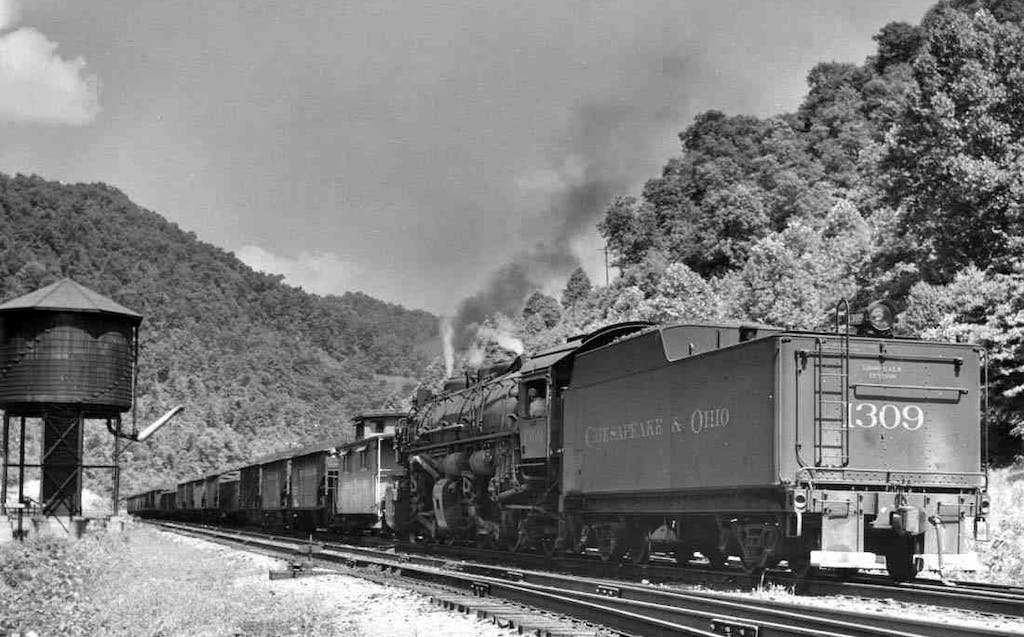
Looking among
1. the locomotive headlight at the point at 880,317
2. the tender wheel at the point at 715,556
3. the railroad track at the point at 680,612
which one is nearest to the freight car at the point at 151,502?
the tender wheel at the point at 715,556

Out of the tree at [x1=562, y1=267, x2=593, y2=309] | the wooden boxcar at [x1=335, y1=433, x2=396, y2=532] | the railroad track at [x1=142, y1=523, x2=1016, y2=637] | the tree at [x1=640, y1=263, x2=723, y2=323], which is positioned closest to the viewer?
the railroad track at [x1=142, y1=523, x2=1016, y2=637]

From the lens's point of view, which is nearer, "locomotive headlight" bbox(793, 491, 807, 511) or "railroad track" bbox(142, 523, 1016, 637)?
"railroad track" bbox(142, 523, 1016, 637)

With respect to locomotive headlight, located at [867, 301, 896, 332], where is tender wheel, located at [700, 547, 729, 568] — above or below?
below

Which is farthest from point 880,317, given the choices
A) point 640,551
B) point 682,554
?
point 640,551

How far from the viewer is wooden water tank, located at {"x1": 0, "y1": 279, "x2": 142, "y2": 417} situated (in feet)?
103

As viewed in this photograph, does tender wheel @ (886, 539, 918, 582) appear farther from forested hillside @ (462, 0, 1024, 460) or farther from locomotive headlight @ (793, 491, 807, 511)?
forested hillside @ (462, 0, 1024, 460)

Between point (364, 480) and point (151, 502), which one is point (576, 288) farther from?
point (364, 480)

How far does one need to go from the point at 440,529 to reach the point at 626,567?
8219 millimetres

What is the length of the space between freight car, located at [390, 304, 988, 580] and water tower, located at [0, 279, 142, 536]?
20.0m

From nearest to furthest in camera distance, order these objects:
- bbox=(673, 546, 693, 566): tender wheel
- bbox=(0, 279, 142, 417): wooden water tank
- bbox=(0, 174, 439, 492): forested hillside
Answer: bbox=(673, 546, 693, 566): tender wheel < bbox=(0, 279, 142, 417): wooden water tank < bbox=(0, 174, 439, 492): forested hillside

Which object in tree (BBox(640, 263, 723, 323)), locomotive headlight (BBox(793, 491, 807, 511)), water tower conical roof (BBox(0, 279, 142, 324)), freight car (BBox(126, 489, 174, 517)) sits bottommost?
freight car (BBox(126, 489, 174, 517))

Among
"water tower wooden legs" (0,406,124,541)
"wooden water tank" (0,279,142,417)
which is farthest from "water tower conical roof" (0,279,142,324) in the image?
"water tower wooden legs" (0,406,124,541)

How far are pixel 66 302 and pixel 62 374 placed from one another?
2197 millimetres

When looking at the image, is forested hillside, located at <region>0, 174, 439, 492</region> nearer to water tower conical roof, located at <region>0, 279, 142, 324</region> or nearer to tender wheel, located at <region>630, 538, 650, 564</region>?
water tower conical roof, located at <region>0, 279, 142, 324</region>
